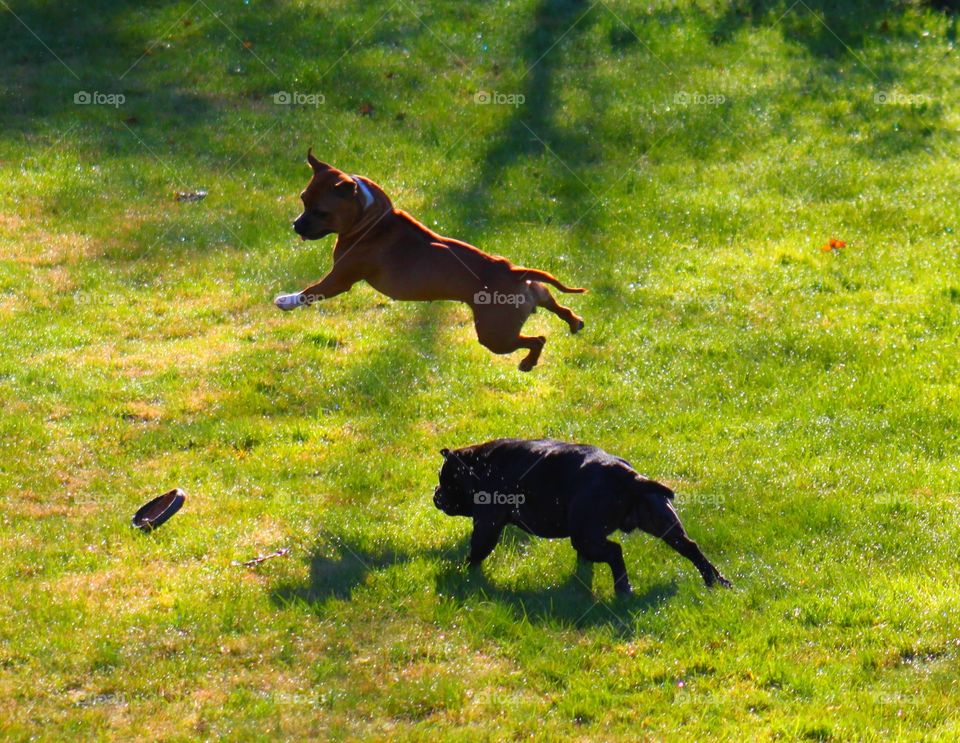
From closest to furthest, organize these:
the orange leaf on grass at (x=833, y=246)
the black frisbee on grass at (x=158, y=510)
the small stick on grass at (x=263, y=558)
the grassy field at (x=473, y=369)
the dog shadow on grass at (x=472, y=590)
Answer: the grassy field at (x=473, y=369) → the dog shadow on grass at (x=472, y=590) → the small stick on grass at (x=263, y=558) → the black frisbee on grass at (x=158, y=510) → the orange leaf on grass at (x=833, y=246)

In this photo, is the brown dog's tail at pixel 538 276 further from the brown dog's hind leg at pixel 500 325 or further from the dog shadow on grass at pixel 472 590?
the dog shadow on grass at pixel 472 590

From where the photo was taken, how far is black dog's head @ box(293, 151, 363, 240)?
771 centimetres

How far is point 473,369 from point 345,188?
359cm

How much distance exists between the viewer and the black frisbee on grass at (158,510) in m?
8.38

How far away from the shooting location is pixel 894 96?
16078mm

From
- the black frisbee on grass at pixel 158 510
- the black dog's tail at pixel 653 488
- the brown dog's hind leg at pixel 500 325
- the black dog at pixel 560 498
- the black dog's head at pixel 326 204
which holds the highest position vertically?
the black dog's head at pixel 326 204

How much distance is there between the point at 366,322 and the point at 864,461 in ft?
15.9

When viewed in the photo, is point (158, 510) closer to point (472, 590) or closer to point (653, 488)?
point (472, 590)

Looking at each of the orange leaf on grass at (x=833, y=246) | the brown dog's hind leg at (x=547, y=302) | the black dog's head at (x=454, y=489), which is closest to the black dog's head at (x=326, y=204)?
the brown dog's hind leg at (x=547, y=302)

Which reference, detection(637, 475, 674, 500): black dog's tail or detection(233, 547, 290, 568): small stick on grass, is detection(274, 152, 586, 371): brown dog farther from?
detection(233, 547, 290, 568): small stick on grass

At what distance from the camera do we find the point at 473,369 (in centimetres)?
1106

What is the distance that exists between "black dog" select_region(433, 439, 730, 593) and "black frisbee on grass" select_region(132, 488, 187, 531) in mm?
1758

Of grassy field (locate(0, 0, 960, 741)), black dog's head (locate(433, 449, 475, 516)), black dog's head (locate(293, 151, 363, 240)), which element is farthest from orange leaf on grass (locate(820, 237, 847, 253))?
black dog's head (locate(293, 151, 363, 240))

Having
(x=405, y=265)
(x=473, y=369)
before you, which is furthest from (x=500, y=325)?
(x=473, y=369)
